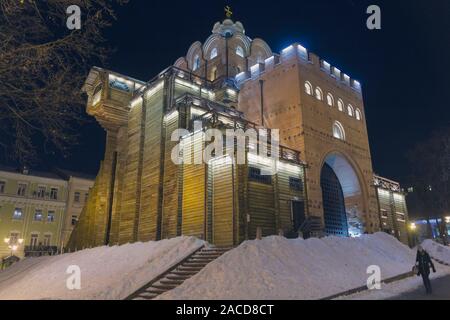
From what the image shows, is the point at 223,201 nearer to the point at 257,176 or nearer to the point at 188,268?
the point at 257,176

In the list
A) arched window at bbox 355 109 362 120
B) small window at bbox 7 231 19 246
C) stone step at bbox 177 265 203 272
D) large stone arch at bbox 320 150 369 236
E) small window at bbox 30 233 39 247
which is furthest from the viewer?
small window at bbox 30 233 39 247

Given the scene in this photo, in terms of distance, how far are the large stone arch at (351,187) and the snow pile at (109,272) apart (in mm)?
15301

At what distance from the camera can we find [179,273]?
541 inches

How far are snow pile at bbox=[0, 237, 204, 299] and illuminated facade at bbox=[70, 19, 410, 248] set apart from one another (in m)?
2.24

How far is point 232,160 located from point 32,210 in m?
31.8

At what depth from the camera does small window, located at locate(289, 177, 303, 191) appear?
20938mm

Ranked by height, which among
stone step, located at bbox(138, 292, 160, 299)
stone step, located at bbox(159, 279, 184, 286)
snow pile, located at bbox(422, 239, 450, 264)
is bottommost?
stone step, located at bbox(138, 292, 160, 299)

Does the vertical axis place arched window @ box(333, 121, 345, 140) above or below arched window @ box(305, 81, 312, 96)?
below

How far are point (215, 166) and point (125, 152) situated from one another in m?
11.1

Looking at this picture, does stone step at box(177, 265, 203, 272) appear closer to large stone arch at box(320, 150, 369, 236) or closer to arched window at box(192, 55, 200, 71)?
large stone arch at box(320, 150, 369, 236)

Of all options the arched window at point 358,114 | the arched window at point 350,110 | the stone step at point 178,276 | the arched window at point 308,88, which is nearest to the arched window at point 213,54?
the arched window at point 308,88

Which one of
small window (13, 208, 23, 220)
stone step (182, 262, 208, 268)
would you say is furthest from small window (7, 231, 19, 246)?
stone step (182, 262, 208, 268)
